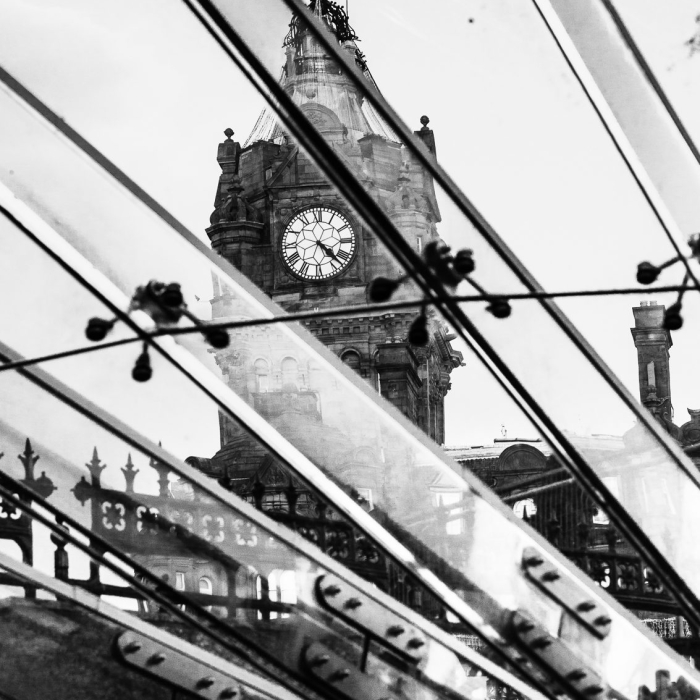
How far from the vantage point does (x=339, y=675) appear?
518 inches

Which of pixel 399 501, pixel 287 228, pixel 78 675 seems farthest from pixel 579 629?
pixel 287 228

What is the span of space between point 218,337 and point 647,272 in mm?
2279

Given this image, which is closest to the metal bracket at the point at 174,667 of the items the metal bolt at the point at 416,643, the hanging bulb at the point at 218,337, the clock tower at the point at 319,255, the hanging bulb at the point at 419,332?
the metal bolt at the point at 416,643

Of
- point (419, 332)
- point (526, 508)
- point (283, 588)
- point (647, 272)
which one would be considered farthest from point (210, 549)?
point (526, 508)

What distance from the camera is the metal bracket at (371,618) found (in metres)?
13.2

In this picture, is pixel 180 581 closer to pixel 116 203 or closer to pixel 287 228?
pixel 116 203

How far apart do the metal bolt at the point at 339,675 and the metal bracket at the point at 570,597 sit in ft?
4.23

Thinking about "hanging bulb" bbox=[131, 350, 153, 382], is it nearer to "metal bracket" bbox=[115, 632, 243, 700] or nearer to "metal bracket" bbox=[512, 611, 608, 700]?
"metal bracket" bbox=[115, 632, 243, 700]

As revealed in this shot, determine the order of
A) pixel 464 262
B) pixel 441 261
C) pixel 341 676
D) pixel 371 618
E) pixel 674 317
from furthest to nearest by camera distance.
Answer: pixel 371 618 → pixel 341 676 → pixel 441 261 → pixel 464 262 → pixel 674 317

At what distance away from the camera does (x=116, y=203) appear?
12.5 metres

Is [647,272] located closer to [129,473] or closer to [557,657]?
[557,657]

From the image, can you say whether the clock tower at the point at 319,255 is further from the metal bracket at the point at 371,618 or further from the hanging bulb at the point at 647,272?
the hanging bulb at the point at 647,272

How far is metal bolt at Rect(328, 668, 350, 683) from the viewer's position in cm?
1312

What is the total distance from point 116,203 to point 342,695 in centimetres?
333
